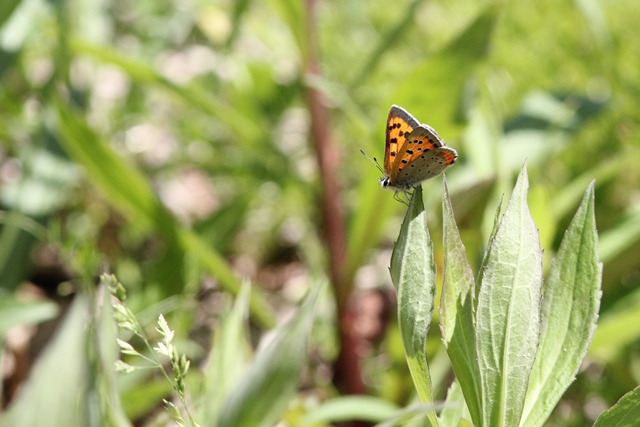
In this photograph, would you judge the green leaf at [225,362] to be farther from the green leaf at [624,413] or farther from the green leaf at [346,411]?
the green leaf at [624,413]

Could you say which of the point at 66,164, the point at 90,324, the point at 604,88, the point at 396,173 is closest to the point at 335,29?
the point at 604,88

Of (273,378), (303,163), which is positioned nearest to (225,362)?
(273,378)

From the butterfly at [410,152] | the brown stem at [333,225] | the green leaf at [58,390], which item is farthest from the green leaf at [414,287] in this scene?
the brown stem at [333,225]

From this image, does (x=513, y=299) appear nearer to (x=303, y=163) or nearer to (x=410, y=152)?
(x=410, y=152)

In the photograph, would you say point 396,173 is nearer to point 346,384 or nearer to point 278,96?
point 346,384

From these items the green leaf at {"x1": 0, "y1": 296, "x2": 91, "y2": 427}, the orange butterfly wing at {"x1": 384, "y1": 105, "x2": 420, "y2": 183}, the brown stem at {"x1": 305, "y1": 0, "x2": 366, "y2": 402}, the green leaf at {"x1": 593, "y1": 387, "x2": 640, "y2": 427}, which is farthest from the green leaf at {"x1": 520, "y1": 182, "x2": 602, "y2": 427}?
the brown stem at {"x1": 305, "y1": 0, "x2": 366, "y2": 402}

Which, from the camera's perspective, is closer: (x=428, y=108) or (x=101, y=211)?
(x=428, y=108)
